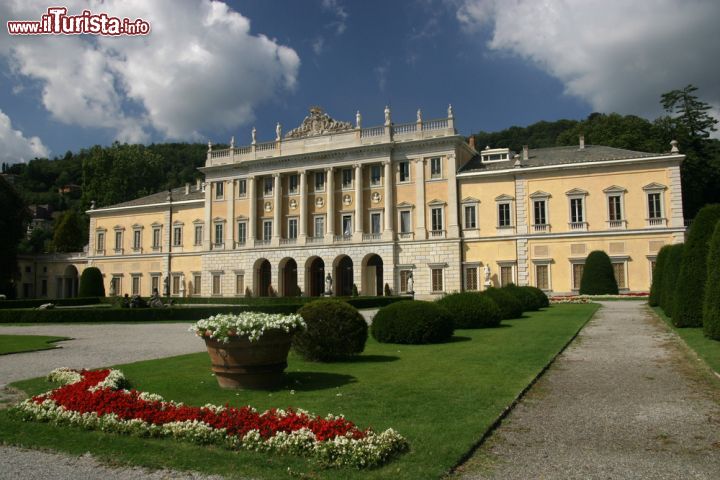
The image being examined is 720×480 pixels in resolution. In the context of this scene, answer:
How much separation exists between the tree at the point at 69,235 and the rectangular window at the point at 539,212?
205 feet

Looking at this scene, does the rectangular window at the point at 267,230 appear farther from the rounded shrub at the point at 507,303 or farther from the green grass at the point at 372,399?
the green grass at the point at 372,399

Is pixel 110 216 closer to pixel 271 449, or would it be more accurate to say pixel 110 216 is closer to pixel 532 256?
pixel 532 256

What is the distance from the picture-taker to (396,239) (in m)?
48.1

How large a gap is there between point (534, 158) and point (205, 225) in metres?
32.2

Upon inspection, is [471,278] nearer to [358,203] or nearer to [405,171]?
[405,171]

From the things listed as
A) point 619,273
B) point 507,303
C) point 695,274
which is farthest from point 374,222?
point 695,274

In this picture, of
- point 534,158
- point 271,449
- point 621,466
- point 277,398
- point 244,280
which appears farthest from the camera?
point 244,280

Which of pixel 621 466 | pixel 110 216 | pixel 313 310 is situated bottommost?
pixel 621 466

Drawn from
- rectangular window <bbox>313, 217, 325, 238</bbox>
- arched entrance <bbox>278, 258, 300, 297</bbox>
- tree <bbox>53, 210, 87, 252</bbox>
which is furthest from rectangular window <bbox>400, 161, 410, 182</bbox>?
tree <bbox>53, 210, 87, 252</bbox>

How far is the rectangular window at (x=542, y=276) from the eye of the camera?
1689 inches

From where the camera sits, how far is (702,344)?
13.4 metres

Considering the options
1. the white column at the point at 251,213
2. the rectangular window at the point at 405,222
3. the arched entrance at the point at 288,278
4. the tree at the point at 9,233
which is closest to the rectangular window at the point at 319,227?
the arched entrance at the point at 288,278

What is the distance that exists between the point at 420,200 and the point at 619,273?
16.2m

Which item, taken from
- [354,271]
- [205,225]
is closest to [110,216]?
[205,225]
